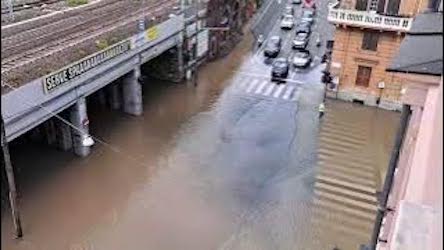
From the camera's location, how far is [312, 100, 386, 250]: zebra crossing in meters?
24.8

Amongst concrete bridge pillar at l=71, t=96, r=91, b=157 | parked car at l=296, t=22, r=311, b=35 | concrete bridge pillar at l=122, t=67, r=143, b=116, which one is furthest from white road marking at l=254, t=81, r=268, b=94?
concrete bridge pillar at l=71, t=96, r=91, b=157

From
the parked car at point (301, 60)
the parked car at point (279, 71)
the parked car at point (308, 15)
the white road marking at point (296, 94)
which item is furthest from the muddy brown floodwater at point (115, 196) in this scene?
the parked car at point (308, 15)

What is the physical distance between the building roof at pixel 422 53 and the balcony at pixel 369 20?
990 inches

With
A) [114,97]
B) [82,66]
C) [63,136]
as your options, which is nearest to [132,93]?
[114,97]

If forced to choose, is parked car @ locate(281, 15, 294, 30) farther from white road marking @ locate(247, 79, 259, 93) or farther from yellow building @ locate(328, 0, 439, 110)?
yellow building @ locate(328, 0, 439, 110)

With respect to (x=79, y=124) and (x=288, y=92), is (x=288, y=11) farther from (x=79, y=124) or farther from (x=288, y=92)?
(x=79, y=124)

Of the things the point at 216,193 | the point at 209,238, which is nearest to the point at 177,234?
the point at 209,238

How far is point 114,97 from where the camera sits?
37.7 m

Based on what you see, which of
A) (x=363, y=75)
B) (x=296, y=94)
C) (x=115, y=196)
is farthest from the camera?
(x=296, y=94)

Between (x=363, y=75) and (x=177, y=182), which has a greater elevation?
(x=363, y=75)

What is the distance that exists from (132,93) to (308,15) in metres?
32.9

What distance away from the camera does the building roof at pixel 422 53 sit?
909 cm

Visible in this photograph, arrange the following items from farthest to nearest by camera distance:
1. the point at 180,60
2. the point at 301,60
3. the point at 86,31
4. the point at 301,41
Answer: the point at 301,41
the point at 301,60
the point at 180,60
the point at 86,31

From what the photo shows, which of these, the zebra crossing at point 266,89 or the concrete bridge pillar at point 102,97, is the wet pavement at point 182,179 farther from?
the concrete bridge pillar at point 102,97
